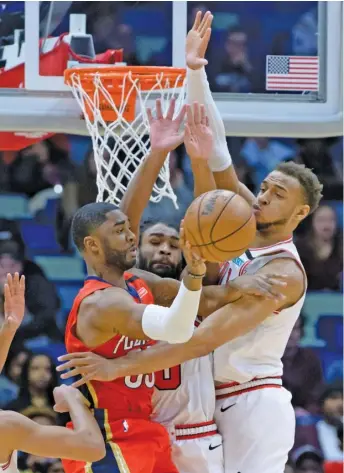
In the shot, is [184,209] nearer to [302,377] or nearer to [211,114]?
[302,377]

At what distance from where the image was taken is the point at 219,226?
11.4 ft

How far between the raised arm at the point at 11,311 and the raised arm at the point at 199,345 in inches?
17.0

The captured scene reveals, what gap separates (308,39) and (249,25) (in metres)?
0.44

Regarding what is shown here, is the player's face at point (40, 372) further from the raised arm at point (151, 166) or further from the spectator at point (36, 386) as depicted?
the raised arm at point (151, 166)

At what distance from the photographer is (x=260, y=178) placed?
6.52 m

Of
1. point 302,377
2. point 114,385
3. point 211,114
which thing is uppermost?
point 211,114

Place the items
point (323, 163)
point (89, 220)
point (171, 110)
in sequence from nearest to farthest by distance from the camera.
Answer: point (89, 220), point (171, 110), point (323, 163)

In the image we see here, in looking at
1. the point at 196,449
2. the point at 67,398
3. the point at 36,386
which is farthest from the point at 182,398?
the point at 36,386

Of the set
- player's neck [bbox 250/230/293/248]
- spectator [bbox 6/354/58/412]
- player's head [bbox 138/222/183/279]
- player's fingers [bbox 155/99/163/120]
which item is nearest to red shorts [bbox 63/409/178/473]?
player's head [bbox 138/222/183/279]

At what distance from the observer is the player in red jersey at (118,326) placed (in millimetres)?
3738

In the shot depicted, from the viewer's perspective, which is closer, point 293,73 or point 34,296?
point 293,73

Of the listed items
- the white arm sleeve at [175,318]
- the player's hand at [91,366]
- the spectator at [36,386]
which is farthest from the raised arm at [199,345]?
the spectator at [36,386]

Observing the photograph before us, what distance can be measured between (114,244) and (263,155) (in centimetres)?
283

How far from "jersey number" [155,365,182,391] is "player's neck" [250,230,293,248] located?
0.65m
